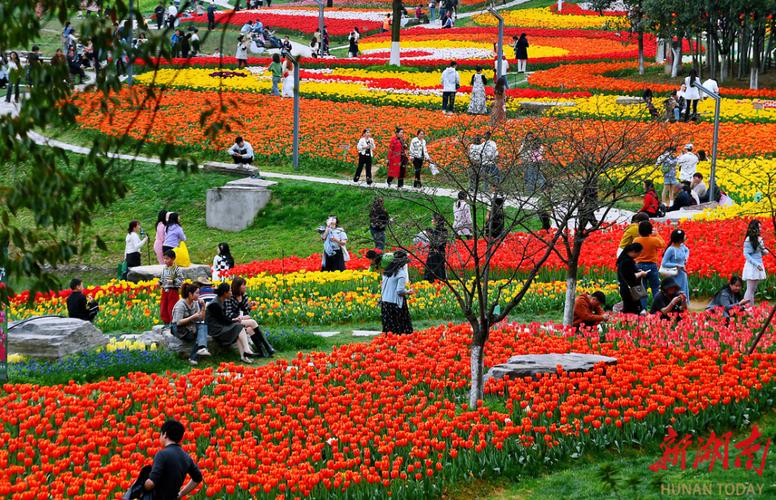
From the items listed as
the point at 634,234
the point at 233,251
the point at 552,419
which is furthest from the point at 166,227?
the point at 552,419

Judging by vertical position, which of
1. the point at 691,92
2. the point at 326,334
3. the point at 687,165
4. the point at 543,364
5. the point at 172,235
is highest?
the point at 691,92

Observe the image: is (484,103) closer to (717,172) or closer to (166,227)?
(717,172)

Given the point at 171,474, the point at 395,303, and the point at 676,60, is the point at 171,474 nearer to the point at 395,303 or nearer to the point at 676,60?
the point at 395,303

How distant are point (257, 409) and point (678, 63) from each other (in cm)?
3699

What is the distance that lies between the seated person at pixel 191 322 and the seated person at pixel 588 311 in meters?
4.78

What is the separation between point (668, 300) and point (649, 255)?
101 centimetres

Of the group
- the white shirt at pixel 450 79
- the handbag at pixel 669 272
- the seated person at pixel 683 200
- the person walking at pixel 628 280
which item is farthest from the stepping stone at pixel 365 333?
the white shirt at pixel 450 79

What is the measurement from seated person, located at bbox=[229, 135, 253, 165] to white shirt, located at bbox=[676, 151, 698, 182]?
10.8 meters

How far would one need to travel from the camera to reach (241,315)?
54.3ft

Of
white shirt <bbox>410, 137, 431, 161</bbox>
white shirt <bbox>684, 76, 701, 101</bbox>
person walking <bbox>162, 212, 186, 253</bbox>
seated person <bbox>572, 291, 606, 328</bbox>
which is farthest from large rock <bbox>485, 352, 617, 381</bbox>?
white shirt <bbox>684, 76, 701, 101</bbox>

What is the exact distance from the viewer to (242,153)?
Answer: 104 ft

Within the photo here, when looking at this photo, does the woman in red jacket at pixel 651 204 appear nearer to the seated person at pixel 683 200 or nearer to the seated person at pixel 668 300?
the seated person at pixel 683 200

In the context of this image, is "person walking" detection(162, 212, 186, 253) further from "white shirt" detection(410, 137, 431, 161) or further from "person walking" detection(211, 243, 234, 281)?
"white shirt" detection(410, 137, 431, 161)

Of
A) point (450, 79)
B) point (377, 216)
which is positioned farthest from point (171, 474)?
point (450, 79)
